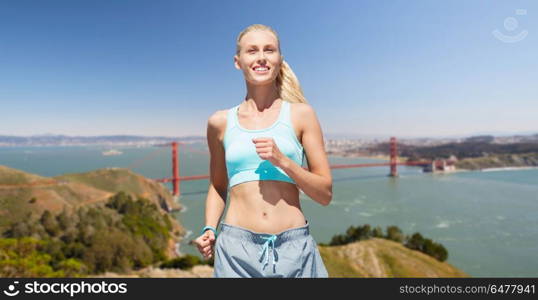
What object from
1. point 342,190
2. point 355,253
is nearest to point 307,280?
point 355,253

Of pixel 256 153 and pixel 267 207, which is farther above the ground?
pixel 256 153

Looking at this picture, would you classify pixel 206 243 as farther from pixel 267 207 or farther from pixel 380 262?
pixel 380 262

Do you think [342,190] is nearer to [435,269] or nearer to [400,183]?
[400,183]

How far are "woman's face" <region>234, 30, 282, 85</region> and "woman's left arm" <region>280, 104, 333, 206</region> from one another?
14 centimetres

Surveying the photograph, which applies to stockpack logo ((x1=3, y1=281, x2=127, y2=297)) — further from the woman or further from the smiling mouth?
the smiling mouth

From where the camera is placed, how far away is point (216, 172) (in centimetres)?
127

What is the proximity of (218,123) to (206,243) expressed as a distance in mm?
400

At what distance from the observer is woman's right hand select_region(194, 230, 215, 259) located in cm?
112

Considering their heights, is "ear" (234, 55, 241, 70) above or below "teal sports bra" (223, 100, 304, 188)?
above

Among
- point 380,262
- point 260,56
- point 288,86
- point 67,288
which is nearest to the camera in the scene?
point 260,56

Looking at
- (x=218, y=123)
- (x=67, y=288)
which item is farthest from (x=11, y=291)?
(x=218, y=123)

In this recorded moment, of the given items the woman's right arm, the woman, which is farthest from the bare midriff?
the woman's right arm

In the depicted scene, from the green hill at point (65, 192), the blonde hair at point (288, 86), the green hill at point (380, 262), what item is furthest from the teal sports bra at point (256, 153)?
the green hill at point (65, 192)

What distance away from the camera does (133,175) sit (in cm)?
3872
